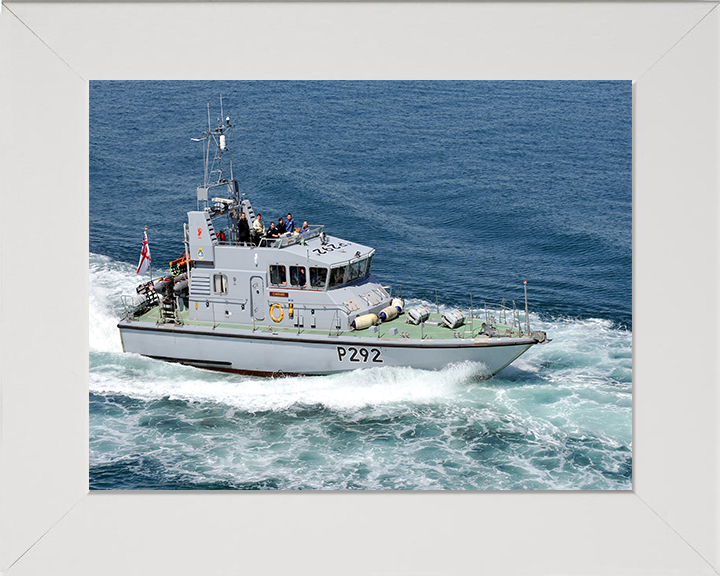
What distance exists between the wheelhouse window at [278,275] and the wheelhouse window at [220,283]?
0.95 m

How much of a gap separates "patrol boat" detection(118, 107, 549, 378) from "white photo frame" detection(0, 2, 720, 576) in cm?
777

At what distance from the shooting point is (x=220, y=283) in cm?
1636

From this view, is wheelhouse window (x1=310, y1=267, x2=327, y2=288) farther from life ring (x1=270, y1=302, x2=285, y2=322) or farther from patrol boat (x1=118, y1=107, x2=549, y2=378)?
life ring (x1=270, y1=302, x2=285, y2=322)

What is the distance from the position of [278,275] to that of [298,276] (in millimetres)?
377

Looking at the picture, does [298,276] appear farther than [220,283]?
No

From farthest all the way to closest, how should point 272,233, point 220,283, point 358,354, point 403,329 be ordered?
1. point 220,283
2. point 272,233
3. point 403,329
4. point 358,354

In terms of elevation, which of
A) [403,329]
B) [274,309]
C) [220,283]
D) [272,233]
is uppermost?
[272,233]

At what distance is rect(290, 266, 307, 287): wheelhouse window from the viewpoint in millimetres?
15766

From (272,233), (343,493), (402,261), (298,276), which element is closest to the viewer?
(343,493)

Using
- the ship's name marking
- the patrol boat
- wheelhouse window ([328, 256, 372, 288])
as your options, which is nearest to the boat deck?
the patrol boat

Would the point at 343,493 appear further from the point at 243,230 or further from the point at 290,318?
the point at 243,230

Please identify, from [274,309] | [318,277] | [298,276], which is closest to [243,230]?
[298,276]

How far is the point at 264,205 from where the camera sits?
24.3 metres
